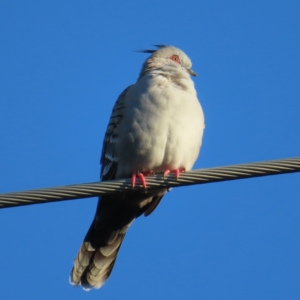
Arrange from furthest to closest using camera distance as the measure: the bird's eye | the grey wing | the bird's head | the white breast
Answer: the bird's eye < the bird's head < the grey wing < the white breast

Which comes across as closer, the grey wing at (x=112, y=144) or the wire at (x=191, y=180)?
the wire at (x=191, y=180)

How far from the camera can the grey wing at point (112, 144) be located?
24.7 feet

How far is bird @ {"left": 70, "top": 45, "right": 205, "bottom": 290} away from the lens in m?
7.12

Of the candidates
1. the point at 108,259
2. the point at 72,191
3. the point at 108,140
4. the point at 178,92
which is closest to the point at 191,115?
the point at 178,92

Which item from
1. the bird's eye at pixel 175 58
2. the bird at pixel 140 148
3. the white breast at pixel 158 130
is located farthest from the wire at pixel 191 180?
the bird's eye at pixel 175 58

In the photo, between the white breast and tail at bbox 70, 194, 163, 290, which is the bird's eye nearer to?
the white breast

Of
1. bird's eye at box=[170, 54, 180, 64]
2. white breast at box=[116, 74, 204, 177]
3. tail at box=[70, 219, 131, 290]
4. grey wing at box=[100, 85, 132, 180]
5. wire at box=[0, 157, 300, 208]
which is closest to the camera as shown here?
wire at box=[0, 157, 300, 208]

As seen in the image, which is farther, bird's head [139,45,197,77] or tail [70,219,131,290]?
bird's head [139,45,197,77]

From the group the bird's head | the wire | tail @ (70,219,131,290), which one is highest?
the bird's head

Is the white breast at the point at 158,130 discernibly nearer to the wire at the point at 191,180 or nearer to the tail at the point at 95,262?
the tail at the point at 95,262

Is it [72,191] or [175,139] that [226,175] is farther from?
[175,139]

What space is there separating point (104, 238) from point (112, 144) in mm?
1142

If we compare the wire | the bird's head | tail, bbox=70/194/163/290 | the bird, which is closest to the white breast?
the bird

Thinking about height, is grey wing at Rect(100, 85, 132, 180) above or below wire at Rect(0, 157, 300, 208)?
above
